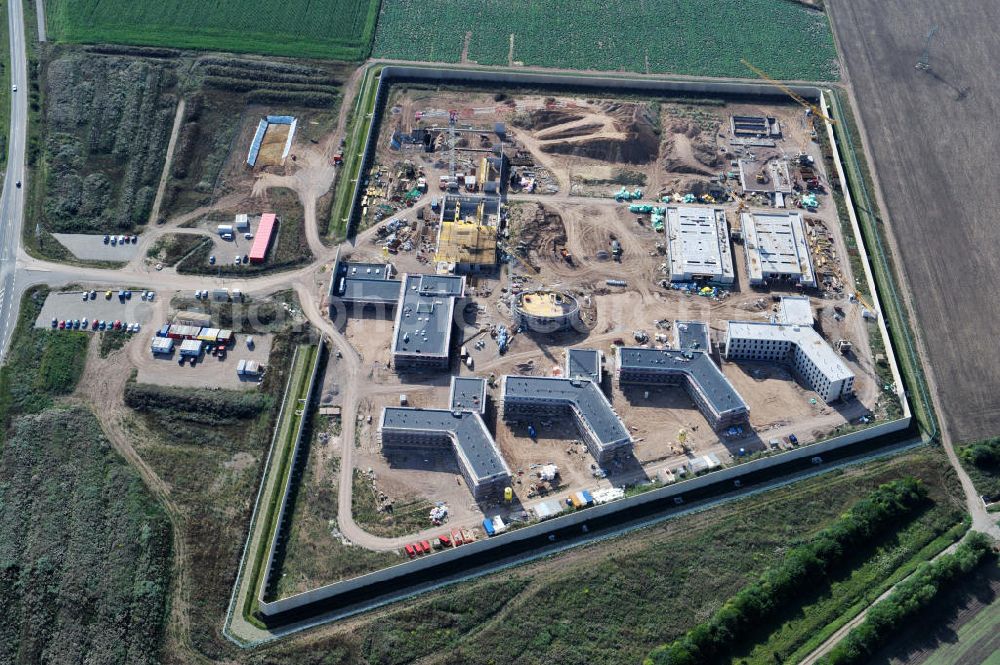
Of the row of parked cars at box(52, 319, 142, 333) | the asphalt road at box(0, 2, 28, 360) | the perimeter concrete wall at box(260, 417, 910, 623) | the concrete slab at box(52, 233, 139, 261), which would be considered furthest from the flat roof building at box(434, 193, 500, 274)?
the asphalt road at box(0, 2, 28, 360)

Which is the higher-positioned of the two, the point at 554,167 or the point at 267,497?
the point at 554,167

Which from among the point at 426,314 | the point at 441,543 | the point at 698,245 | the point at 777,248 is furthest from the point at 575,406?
the point at 777,248

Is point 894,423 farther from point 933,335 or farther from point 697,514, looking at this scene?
point 697,514

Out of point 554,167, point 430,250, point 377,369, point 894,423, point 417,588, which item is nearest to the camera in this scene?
point 417,588

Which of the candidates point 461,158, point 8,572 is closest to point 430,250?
point 461,158

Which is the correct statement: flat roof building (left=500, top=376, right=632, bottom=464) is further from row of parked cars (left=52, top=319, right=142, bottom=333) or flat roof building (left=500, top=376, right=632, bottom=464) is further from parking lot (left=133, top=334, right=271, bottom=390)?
row of parked cars (left=52, top=319, right=142, bottom=333)

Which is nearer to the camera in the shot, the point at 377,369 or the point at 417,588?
the point at 417,588
